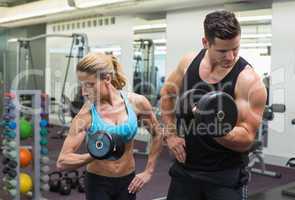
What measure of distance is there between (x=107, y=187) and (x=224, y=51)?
76 cm

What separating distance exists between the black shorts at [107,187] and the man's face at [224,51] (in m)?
0.67

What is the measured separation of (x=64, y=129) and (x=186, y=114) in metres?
6.62

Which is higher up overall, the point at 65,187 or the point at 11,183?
the point at 11,183

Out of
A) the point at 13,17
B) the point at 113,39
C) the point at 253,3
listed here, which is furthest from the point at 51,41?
the point at 253,3

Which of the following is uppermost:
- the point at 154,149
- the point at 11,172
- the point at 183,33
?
the point at 183,33

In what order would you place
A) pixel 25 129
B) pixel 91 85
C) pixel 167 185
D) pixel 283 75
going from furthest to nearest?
pixel 283 75, pixel 167 185, pixel 25 129, pixel 91 85

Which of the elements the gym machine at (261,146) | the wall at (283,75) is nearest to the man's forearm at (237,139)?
the gym machine at (261,146)

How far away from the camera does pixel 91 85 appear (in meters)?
1.62

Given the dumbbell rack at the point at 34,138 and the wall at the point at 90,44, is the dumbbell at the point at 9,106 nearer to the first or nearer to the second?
the dumbbell rack at the point at 34,138

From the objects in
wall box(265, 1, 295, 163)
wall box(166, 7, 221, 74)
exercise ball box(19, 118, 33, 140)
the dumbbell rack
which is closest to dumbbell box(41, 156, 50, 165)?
the dumbbell rack

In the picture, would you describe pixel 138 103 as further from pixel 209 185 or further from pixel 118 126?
pixel 209 185

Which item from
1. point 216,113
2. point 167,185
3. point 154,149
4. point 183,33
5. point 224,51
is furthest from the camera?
point 183,33

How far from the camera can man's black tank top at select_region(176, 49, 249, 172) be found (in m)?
1.42

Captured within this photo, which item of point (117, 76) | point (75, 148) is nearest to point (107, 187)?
point (75, 148)
